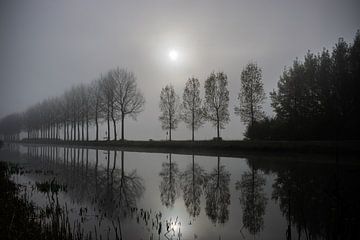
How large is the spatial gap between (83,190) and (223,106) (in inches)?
1444

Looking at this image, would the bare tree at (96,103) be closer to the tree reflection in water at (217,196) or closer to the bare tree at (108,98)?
the bare tree at (108,98)

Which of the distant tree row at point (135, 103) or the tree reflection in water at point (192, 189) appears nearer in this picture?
the tree reflection in water at point (192, 189)

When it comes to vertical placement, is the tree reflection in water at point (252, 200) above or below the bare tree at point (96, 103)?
below

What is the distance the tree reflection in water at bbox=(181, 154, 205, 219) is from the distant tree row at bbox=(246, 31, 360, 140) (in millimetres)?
20388

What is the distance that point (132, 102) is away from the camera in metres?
58.4

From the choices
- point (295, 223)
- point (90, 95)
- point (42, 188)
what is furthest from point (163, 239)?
point (90, 95)

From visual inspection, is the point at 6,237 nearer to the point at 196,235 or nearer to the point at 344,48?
the point at 196,235

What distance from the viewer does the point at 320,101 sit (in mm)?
38781

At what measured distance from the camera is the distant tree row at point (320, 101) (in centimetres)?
3512

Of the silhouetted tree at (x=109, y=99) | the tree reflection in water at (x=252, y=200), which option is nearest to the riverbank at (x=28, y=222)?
the tree reflection in water at (x=252, y=200)

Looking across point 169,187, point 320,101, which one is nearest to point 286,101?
point 320,101

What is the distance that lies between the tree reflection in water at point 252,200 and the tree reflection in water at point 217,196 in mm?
668

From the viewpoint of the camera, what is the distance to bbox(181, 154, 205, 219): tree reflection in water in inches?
456

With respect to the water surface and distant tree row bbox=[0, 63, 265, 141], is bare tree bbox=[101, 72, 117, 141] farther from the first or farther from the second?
the water surface
